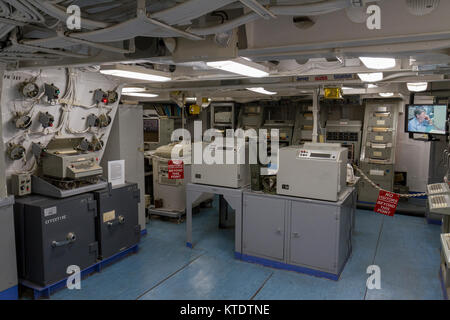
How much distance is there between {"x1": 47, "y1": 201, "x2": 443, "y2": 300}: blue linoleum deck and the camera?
351 centimetres

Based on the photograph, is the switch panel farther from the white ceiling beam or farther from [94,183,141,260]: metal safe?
the white ceiling beam

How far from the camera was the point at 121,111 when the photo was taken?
4.72 m

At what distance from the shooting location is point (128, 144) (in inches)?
191

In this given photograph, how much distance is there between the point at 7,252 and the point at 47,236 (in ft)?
1.17

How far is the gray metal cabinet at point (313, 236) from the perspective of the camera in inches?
149

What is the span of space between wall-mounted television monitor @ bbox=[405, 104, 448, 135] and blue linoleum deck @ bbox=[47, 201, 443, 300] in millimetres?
1684

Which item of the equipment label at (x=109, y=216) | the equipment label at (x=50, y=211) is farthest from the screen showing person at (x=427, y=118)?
the equipment label at (x=50, y=211)

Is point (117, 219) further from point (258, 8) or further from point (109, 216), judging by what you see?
point (258, 8)

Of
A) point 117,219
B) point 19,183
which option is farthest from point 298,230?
point 19,183

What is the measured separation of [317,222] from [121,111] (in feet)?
Answer: 10.0

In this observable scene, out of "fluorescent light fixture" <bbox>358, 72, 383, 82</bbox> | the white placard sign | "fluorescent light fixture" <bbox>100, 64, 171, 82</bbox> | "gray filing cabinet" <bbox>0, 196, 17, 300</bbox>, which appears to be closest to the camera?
"fluorescent light fixture" <bbox>100, 64, 171, 82</bbox>

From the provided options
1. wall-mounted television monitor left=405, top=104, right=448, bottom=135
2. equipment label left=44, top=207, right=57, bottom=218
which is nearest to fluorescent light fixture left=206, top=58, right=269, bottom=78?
equipment label left=44, top=207, right=57, bottom=218

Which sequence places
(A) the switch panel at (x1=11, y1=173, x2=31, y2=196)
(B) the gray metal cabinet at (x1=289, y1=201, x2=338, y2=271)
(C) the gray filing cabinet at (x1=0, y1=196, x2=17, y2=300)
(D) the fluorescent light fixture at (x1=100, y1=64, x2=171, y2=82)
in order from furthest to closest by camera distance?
(B) the gray metal cabinet at (x1=289, y1=201, x2=338, y2=271) < (A) the switch panel at (x1=11, y1=173, x2=31, y2=196) < (C) the gray filing cabinet at (x1=0, y1=196, x2=17, y2=300) < (D) the fluorescent light fixture at (x1=100, y1=64, x2=171, y2=82)

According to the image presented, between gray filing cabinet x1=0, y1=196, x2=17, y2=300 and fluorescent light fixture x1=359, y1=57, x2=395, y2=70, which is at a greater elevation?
fluorescent light fixture x1=359, y1=57, x2=395, y2=70
